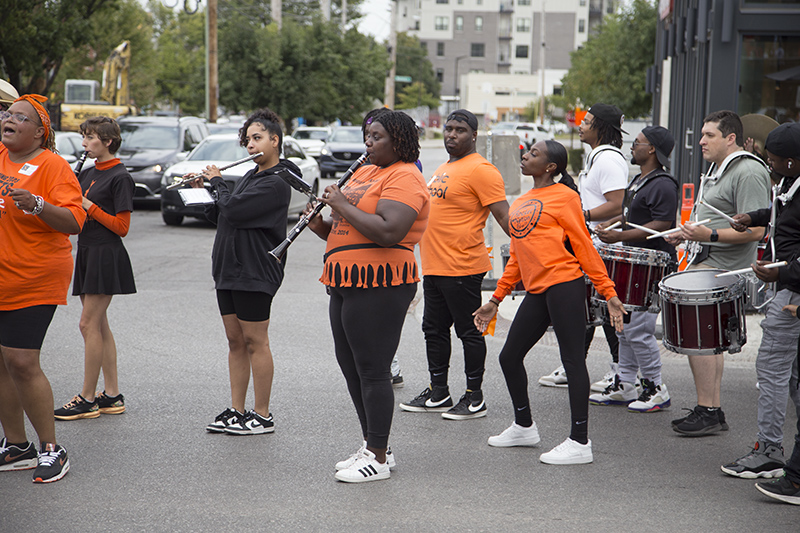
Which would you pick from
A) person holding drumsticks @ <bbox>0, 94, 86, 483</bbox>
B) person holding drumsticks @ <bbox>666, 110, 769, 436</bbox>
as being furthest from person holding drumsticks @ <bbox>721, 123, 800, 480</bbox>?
person holding drumsticks @ <bbox>0, 94, 86, 483</bbox>

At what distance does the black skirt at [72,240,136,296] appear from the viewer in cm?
556

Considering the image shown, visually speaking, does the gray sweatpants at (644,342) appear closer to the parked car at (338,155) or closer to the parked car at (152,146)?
the parked car at (152,146)

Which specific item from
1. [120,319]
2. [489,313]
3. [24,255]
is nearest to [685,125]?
[120,319]

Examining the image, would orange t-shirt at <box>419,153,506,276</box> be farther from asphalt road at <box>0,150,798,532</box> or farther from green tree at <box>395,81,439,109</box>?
green tree at <box>395,81,439,109</box>

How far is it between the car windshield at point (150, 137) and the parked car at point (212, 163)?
204 centimetres

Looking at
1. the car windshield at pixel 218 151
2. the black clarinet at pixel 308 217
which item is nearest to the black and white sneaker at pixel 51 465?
the black clarinet at pixel 308 217

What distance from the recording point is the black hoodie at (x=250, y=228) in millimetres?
5090

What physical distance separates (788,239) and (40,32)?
Result: 2008 centimetres

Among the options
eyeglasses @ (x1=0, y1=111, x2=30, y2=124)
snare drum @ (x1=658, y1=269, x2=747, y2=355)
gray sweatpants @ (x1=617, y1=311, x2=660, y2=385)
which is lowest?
gray sweatpants @ (x1=617, y1=311, x2=660, y2=385)

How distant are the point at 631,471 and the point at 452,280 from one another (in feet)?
5.49

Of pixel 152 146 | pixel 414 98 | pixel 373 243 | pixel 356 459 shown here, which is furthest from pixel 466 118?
pixel 414 98

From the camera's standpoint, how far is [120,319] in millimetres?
8773

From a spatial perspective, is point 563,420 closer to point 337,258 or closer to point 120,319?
point 337,258

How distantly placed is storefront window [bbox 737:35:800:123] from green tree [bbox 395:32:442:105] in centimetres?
8495
